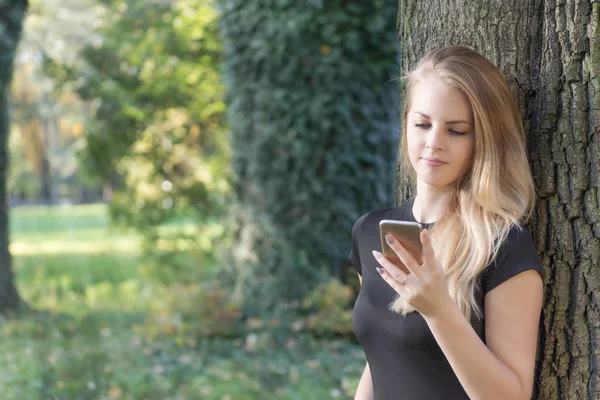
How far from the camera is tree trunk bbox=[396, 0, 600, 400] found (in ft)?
6.16

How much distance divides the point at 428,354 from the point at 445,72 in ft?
2.19

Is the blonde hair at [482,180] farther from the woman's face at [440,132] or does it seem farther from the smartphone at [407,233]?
the smartphone at [407,233]

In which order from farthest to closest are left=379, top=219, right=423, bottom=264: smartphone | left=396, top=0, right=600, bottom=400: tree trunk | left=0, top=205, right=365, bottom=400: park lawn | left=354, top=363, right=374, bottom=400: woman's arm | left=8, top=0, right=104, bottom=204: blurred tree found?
left=8, top=0, right=104, bottom=204: blurred tree < left=0, top=205, right=365, bottom=400: park lawn < left=354, top=363, right=374, bottom=400: woman's arm < left=396, top=0, right=600, bottom=400: tree trunk < left=379, top=219, right=423, bottom=264: smartphone

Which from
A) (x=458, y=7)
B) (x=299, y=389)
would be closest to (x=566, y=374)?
(x=458, y=7)

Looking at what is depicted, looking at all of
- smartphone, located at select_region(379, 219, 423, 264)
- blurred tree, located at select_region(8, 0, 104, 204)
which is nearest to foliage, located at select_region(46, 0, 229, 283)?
blurred tree, located at select_region(8, 0, 104, 204)

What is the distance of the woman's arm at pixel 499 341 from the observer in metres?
1.59

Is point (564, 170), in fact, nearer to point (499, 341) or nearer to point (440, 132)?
point (440, 132)

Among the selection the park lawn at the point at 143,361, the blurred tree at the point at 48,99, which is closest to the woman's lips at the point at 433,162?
the park lawn at the point at 143,361

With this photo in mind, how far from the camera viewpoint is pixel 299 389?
4914 millimetres

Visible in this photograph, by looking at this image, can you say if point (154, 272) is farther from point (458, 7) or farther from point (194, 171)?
point (458, 7)

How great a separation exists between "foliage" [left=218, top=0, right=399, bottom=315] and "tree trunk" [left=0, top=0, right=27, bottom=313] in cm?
213

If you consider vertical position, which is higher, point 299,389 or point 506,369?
point 506,369

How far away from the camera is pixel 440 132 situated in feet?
5.88

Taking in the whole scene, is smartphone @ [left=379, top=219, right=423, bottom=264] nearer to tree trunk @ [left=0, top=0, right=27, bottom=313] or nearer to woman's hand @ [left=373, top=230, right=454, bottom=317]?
woman's hand @ [left=373, top=230, right=454, bottom=317]
